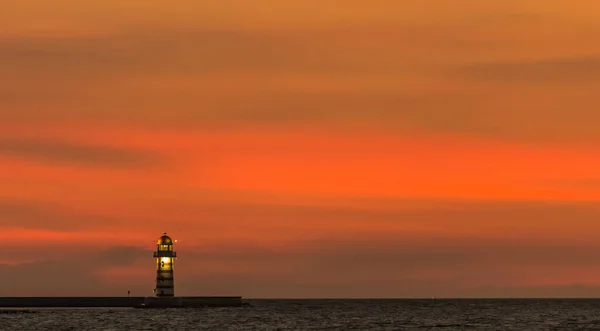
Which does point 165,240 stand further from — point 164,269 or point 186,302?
point 186,302

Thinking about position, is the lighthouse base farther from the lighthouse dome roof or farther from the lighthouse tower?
the lighthouse dome roof

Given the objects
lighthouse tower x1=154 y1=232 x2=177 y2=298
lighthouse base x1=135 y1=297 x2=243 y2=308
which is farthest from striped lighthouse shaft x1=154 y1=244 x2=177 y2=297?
lighthouse base x1=135 y1=297 x2=243 y2=308

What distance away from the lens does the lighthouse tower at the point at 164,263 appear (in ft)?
522

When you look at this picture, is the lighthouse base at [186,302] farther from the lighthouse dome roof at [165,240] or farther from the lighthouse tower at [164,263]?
the lighthouse dome roof at [165,240]

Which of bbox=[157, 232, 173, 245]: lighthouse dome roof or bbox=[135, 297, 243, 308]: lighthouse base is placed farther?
bbox=[135, 297, 243, 308]: lighthouse base

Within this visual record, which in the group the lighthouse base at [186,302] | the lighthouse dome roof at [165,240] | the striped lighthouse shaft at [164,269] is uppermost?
the lighthouse dome roof at [165,240]

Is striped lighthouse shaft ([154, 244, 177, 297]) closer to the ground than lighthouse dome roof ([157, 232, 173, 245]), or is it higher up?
closer to the ground

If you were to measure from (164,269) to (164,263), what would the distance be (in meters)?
0.92

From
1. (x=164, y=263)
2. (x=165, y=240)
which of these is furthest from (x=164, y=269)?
(x=165, y=240)

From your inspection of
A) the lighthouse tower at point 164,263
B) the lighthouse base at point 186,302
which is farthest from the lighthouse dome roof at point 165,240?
the lighthouse base at point 186,302

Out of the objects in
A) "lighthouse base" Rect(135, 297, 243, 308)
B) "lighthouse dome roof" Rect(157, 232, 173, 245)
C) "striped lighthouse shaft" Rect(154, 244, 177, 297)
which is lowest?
"lighthouse base" Rect(135, 297, 243, 308)

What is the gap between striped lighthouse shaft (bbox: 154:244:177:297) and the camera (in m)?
159

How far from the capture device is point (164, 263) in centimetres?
15938

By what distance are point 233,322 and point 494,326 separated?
35.5 meters
